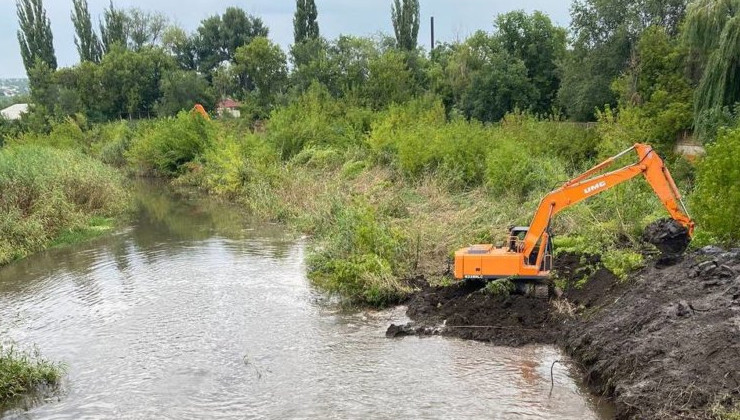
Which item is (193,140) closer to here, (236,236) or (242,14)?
(236,236)

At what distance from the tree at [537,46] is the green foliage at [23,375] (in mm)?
34734

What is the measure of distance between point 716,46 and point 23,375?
66.7 ft

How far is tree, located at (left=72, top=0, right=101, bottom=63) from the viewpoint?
61.9 metres

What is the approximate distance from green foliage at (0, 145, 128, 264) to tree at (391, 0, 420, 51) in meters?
33.2

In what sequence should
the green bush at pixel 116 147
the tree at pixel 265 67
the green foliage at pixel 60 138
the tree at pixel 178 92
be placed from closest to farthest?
the green foliage at pixel 60 138 < the green bush at pixel 116 147 < the tree at pixel 265 67 < the tree at pixel 178 92

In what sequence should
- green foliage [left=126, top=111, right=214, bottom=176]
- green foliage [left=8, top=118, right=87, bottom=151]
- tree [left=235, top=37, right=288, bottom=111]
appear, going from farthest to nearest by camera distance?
tree [left=235, top=37, right=288, bottom=111] → green foliage [left=8, top=118, right=87, bottom=151] → green foliage [left=126, top=111, right=214, bottom=176]

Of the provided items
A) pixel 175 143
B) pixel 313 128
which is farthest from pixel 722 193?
pixel 175 143

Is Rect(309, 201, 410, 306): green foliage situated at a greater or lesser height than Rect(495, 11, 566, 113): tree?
lesser

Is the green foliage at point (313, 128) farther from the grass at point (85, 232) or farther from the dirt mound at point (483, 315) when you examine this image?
the dirt mound at point (483, 315)

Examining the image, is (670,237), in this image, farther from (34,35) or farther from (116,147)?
(34,35)

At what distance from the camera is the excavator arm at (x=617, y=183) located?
10.5 meters

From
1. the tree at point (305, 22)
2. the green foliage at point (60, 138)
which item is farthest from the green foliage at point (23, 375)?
the tree at point (305, 22)

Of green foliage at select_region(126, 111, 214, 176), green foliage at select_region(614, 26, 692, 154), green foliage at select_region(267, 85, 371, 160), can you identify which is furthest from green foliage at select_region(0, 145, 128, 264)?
green foliage at select_region(614, 26, 692, 154)

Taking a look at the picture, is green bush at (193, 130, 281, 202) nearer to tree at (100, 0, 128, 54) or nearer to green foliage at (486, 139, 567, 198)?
green foliage at (486, 139, 567, 198)
